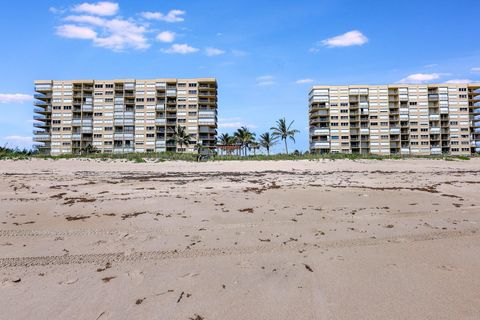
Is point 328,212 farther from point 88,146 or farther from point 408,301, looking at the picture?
point 88,146

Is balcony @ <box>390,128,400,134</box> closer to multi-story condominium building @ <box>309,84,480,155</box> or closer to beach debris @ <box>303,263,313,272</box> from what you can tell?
multi-story condominium building @ <box>309,84,480,155</box>

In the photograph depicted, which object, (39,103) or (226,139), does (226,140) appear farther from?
(39,103)

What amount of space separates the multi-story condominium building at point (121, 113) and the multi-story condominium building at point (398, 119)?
40.1m

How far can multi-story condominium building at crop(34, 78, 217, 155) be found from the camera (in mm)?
92625

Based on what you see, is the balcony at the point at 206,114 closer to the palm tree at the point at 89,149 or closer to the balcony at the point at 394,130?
the palm tree at the point at 89,149

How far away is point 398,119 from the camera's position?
97.2 metres

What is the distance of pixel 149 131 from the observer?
93125 mm

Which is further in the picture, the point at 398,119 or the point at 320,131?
the point at 320,131

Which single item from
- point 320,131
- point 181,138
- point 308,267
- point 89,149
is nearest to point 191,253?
point 308,267

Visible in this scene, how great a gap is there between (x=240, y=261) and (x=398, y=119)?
4213 inches

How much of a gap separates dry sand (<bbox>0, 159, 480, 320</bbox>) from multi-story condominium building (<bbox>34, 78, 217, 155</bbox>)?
84.5 metres

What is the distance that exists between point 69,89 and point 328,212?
107 m

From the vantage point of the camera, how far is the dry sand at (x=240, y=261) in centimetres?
349

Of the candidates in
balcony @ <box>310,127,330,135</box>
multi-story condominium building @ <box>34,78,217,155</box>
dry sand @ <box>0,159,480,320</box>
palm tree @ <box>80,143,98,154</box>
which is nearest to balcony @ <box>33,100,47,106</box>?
multi-story condominium building @ <box>34,78,217,155</box>
